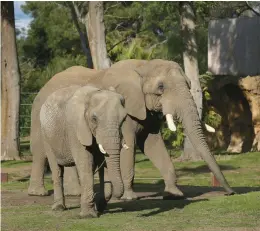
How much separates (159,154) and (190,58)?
432 inches

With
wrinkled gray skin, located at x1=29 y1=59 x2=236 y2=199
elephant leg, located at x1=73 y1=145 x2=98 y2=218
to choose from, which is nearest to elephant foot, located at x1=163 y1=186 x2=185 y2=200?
wrinkled gray skin, located at x1=29 y1=59 x2=236 y2=199

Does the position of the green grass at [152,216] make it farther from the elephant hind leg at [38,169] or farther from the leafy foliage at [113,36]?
the leafy foliage at [113,36]

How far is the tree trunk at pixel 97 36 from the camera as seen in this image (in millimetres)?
23625

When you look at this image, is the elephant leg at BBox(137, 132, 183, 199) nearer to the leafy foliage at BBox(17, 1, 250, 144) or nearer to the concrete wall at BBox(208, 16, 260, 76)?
the leafy foliage at BBox(17, 1, 250, 144)

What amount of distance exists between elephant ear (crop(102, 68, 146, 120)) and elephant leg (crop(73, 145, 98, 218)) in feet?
9.30

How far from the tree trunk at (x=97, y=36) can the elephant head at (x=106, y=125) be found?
1124 centimetres

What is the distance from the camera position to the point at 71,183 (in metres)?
16.3

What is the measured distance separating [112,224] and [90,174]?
100 centimetres

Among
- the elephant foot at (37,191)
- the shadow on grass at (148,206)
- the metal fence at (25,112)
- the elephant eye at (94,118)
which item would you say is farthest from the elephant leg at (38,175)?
the metal fence at (25,112)

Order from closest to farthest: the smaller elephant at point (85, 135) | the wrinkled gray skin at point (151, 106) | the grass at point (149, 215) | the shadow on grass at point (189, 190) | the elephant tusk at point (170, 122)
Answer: the grass at point (149, 215) → the smaller elephant at point (85, 135) → the elephant tusk at point (170, 122) → the wrinkled gray skin at point (151, 106) → the shadow on grass at point (189, 190)

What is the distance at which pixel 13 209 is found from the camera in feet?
46.3

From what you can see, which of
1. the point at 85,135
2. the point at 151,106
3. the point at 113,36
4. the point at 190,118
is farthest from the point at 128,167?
the point at 113,36

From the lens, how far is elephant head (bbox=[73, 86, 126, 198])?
11.8m

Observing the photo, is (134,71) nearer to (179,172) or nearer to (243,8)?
(179,172)
